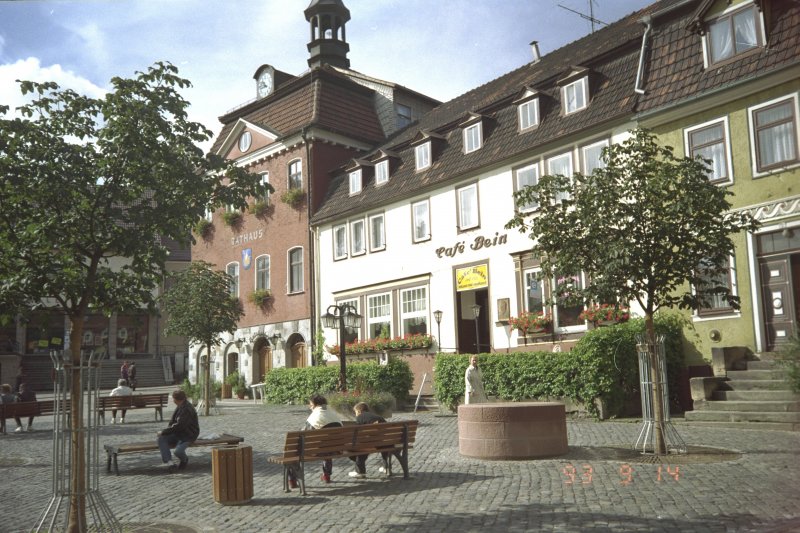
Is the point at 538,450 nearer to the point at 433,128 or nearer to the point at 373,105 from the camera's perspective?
the point at 433,128

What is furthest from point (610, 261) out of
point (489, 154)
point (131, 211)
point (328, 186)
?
point (328, 186)

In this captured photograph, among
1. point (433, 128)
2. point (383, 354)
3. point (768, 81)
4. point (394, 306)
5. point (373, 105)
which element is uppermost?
point (373, 105)

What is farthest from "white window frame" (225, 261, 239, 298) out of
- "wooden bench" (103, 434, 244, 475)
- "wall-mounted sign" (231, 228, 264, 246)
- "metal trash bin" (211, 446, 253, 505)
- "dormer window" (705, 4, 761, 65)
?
"metal trash bin" (211, 446, 253, 505)

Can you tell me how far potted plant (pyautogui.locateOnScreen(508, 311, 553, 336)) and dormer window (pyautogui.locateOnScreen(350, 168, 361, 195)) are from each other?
32.0ft

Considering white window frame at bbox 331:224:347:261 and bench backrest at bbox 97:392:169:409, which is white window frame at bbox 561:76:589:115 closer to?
white window frame at bbox 331:224:347:261

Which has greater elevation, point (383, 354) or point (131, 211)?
point (131, 211)

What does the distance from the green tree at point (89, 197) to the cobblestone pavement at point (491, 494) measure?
6.48ft

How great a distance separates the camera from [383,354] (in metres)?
25.6

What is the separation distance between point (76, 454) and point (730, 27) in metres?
15.9

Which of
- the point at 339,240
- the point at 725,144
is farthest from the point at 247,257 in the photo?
the point at 725,144

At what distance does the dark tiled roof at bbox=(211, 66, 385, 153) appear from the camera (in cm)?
3055

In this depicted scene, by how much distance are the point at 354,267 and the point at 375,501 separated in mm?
19263

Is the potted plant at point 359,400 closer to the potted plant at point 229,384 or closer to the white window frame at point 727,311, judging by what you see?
the white window frame at point 727,311

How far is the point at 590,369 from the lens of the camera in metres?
16.3
